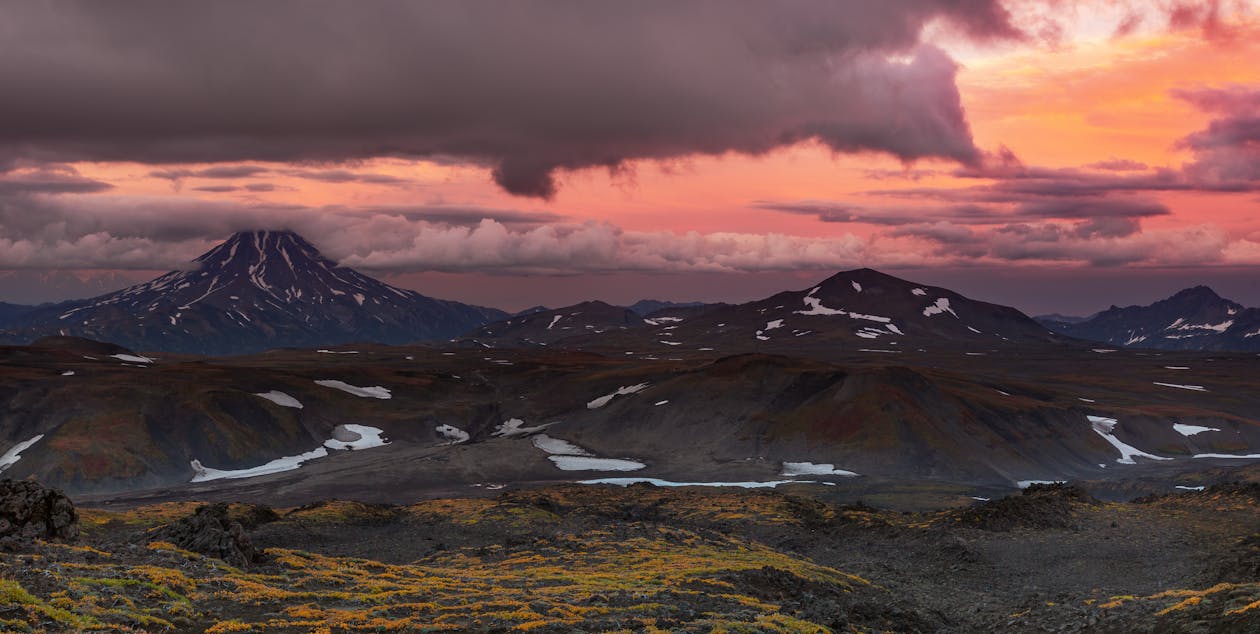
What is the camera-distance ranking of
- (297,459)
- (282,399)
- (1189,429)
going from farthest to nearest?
(282,399), (1189,429), (297,459)

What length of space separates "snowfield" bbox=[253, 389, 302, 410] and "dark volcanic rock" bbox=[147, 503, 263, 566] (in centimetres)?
15189

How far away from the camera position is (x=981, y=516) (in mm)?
77812

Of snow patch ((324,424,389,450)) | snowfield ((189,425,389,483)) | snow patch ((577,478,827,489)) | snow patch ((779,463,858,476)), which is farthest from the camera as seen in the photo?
snow patch ((324,424,389,450))

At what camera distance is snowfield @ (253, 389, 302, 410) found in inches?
7647

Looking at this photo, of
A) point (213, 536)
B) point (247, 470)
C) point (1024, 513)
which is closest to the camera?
point (213, 536)

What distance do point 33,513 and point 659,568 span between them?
32931 mm

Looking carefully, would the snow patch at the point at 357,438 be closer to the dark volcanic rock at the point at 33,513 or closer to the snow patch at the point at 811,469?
the snow patch at the point at 811,469

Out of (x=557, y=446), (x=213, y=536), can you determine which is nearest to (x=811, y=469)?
(x=557, y=446)

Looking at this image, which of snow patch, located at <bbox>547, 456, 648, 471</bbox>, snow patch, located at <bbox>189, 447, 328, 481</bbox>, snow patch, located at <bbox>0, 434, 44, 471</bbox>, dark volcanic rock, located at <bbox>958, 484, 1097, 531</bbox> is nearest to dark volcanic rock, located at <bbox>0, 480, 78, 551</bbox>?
dark volcanic rock, located at <bbox>958, 484, 1097, 531</bbox>

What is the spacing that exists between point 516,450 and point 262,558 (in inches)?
4799

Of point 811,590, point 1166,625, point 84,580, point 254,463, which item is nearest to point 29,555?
point 84,580

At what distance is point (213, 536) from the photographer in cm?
4566

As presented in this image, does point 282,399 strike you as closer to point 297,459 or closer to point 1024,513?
point 297,459

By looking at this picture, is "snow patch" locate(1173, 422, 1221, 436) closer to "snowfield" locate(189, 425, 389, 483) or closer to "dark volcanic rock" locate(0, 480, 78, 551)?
"snowfield" locate(189, 425, 389, 483)
